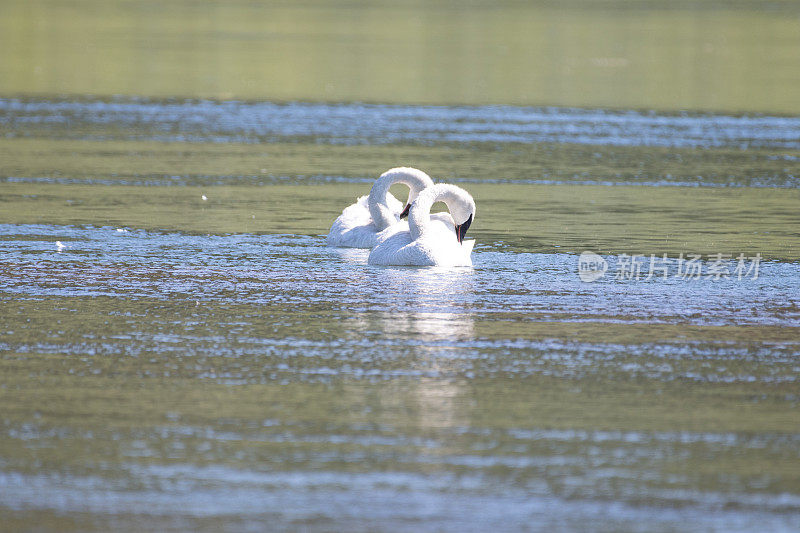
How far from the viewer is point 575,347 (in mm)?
10422

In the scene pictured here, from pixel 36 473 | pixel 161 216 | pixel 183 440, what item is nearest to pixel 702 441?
pixel 183 440

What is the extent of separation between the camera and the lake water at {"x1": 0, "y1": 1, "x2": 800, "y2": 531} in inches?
291

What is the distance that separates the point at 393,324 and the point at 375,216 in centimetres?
476

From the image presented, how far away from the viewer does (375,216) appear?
15.8 meters

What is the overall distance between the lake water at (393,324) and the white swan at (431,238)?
217 mm

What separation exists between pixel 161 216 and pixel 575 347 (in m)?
7.84

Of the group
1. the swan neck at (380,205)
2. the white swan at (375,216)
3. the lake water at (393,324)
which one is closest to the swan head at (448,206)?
the lake water at (393,324)

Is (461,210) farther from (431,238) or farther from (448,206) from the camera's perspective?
(431,238)

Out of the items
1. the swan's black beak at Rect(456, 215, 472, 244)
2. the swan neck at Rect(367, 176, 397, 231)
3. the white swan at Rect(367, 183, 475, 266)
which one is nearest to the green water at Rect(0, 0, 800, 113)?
the swan neck at Rect(367, 176, 397, 231)

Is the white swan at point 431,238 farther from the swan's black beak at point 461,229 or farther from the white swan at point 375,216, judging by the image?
the white swan at point 375,216

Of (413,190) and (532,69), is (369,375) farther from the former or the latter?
(532,69)

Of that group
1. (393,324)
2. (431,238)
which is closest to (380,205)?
(431,238)

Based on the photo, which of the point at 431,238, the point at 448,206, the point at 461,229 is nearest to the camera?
the point at 431,238

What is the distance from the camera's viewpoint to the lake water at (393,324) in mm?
7379
